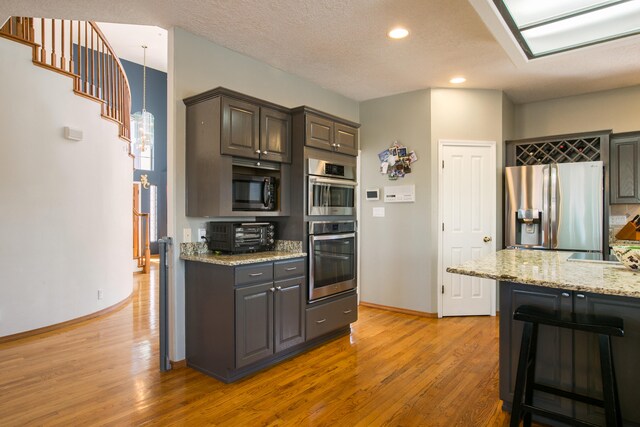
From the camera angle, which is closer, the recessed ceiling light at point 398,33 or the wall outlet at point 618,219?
the recessed ceiling light at point 398,33

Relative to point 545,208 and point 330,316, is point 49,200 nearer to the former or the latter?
point 330,316

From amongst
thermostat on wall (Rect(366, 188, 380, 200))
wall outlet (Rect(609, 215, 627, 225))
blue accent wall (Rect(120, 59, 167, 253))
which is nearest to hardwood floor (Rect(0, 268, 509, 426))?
thermostat on wall (Rect(366, 188, 380, 200))

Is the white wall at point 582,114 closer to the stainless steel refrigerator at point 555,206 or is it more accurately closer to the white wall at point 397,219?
the stainless steel refrigerator at point 555,206

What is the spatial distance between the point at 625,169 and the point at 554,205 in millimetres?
838

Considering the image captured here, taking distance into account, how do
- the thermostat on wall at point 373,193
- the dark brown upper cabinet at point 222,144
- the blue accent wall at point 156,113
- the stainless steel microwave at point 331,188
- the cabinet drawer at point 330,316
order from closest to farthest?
1. the dark brown upper cabinet at point 222,144
2. the cabinet drawer at point 330,316
3. the stainless steel microwave at point 331,188
4. the thermostat on wall at point 373,193
5. the blue accent wall at point 156,113

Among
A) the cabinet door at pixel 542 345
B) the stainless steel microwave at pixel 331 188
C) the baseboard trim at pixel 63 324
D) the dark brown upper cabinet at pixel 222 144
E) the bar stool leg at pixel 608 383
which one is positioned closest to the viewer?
the bar stool leg at pixel 608 383

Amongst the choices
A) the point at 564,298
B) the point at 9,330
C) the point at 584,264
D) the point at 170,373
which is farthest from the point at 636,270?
the point at 9,330

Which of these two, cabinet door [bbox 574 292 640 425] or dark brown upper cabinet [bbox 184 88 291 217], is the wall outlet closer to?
cabinet door [bbox 574 292 640 425]

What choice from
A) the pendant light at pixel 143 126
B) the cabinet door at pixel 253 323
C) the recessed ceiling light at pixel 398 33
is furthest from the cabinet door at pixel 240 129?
the pendant light at pixel 143 126

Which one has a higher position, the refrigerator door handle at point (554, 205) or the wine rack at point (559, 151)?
the wine rack at point (559, 151)

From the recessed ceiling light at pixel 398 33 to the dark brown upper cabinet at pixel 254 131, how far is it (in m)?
1.11

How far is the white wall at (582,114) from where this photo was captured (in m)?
4.33

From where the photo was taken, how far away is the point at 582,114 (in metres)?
4.62

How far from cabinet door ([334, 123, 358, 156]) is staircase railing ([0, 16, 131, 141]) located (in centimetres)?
294
